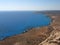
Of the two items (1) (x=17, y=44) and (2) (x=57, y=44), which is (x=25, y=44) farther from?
(2) (x=57, y=44)

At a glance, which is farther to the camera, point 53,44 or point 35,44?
point 35,44

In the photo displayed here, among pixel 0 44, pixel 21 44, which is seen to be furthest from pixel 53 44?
pixel 0 44

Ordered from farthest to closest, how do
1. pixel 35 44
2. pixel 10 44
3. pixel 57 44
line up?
pixel 10 44, pixel 35 44, pixel 57 44

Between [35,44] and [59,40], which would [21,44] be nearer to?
[35,44]

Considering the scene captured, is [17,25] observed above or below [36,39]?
below

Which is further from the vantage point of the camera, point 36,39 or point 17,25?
point 17,25

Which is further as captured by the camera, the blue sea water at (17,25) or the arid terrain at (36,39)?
the blue sea water at (17,25)

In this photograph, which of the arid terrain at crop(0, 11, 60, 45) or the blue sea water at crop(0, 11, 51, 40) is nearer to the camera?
the arid terrain at crop(0, 11, 60, 45)

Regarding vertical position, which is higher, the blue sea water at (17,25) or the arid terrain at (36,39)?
the arid terrain at (36,39)

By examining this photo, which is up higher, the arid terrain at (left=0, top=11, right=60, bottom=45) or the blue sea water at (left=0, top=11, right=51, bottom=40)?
the arid terrain at (left=0, top=11, right=60, bottom=45)

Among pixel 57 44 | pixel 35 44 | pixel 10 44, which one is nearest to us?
pixel 57 44

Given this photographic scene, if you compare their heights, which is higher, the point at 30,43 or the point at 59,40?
the point at 59,40
